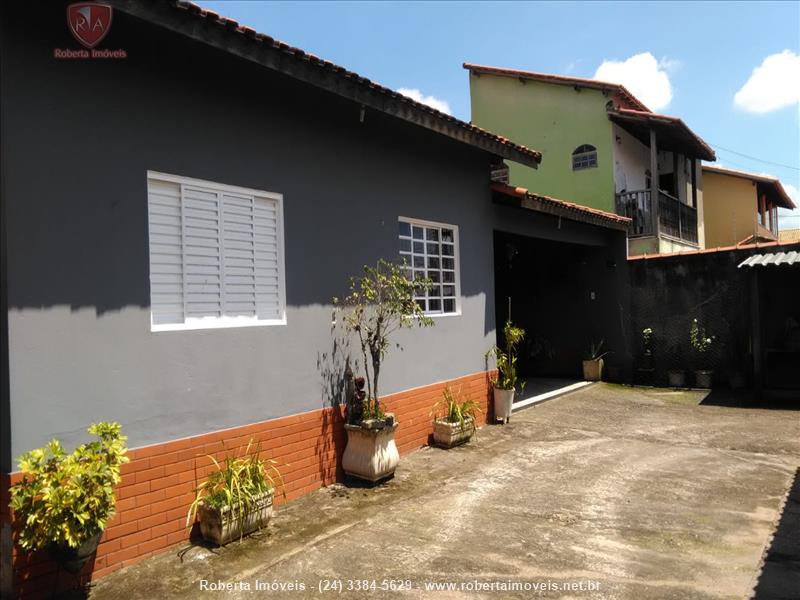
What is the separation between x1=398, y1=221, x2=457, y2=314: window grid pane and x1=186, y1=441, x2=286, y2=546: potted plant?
3.28 m

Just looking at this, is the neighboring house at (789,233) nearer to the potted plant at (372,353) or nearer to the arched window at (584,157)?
the arched window at (584,157)

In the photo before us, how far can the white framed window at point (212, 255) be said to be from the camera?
14.6ft

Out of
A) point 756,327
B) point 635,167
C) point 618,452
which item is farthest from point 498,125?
point 618,452

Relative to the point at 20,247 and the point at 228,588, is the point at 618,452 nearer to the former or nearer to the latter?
the point at 228,588

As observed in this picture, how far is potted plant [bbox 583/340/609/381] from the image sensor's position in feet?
40.4

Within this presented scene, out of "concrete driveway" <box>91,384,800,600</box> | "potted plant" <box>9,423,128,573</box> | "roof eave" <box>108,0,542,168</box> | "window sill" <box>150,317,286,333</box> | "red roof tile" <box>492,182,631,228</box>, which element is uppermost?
"roof eave" <box>108,0,542,168</box>

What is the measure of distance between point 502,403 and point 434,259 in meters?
2.57

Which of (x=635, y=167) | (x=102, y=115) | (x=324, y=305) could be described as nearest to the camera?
(x=102, y=115)

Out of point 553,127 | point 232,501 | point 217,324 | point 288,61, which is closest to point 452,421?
point 232,501

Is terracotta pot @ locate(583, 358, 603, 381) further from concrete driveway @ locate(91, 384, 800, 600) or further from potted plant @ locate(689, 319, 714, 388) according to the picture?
concrete driveway @ locate(91, 384, 800, 600)

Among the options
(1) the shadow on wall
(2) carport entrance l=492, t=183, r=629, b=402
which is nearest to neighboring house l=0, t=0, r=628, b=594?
(1) the shadow on wall

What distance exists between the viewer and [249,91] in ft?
16.8

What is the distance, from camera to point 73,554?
333cm

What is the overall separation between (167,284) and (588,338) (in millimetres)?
10414
